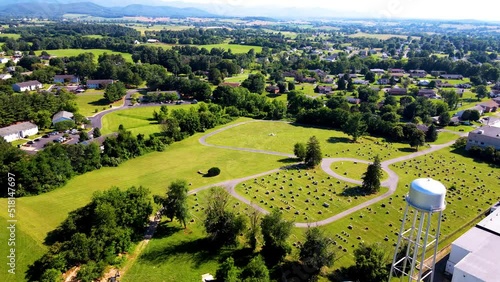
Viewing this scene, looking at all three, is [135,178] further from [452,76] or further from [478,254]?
[452,76]

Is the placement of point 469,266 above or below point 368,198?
above

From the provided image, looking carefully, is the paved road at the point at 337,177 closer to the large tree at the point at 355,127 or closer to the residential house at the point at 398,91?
the large tree at the point at 355,127

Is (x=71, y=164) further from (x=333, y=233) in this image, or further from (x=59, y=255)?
(x=333, y=233)

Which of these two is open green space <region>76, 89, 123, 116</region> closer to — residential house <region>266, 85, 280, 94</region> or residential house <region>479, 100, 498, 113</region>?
residential house <region>266, 85, 280, 94</region>

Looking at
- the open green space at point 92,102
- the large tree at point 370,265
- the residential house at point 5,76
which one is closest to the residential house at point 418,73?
the open green space at point 92,102

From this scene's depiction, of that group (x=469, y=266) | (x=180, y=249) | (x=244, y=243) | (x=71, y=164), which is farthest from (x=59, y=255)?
(x=469, y=266)

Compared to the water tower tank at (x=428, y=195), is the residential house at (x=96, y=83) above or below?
below

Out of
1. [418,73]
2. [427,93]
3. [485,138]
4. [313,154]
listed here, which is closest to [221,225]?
[313,154]
